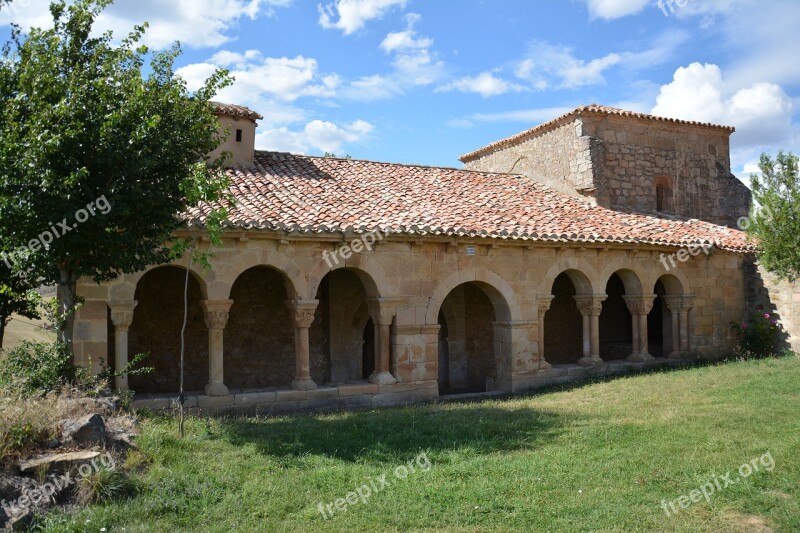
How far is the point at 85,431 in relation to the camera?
5930mm

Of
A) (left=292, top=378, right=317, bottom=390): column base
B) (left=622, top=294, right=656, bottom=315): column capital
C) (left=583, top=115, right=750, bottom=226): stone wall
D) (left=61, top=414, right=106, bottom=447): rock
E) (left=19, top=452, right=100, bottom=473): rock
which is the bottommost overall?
(left=292, top=378, right=317, bottom=390): column base

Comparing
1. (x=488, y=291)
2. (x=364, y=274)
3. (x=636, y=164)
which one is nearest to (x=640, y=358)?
(x=488, y=291)

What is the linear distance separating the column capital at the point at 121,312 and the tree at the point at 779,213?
11376mm

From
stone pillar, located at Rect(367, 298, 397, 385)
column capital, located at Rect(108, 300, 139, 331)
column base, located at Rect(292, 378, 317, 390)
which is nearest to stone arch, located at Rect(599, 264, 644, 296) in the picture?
stone pillar, located at Rect(367, 298, 397, 385)

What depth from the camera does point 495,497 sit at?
18.4ft

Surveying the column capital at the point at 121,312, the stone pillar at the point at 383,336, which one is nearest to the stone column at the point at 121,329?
the column capital at the point at 121,312

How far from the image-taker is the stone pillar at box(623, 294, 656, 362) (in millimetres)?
13730

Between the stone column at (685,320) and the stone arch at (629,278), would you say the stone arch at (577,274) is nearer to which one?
the stone arch at (629,278)

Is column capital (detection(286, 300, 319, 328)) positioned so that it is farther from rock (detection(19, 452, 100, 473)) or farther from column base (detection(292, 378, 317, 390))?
rock (detection(19, 452, 100, 473))

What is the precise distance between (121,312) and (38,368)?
191 centimetres

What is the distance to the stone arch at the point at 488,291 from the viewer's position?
11.5m

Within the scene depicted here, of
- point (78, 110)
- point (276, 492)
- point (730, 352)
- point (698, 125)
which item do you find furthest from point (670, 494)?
point (698, 125)

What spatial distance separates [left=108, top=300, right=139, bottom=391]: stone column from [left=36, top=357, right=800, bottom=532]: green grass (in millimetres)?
1575

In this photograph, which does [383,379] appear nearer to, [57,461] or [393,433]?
[393,433]
